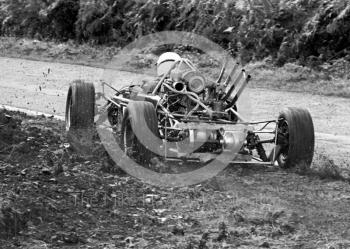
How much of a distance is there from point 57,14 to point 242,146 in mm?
17765

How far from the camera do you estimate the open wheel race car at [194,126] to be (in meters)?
9.08

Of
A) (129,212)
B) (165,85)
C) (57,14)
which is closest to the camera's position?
(129,212)

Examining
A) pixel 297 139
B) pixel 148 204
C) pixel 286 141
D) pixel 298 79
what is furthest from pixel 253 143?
pixel 298 79

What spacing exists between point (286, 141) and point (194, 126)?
1.12 meters

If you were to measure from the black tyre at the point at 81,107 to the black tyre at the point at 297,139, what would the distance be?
2.92 metres

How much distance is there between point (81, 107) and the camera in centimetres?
1096

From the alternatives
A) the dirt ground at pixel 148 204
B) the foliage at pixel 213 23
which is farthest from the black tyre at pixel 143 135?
the foliage at pixel 213 23

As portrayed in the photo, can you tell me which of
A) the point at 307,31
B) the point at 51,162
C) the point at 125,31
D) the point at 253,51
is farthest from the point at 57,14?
the point at 51,162

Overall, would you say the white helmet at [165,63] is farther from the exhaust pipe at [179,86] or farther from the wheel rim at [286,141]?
the wheel rim at [286,141]

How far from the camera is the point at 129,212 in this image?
23.9ft

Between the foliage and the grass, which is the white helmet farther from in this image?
the foliage

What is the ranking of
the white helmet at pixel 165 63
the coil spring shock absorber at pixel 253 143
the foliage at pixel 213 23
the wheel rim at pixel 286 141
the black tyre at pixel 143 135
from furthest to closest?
the foliage at pixel 213 23, the white helmet at pixel 165 63, the coil spring shock absorber at pixel 253 143, the wheel rim at pixel 286 141, the black tyre at pixel 143 135

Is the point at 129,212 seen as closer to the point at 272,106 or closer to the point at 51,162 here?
the point at 51,162

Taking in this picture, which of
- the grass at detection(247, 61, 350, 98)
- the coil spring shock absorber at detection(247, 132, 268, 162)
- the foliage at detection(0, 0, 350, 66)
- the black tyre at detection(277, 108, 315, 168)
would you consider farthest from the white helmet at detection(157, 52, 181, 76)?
the foliage at detection(0, 0, 350, 66)
